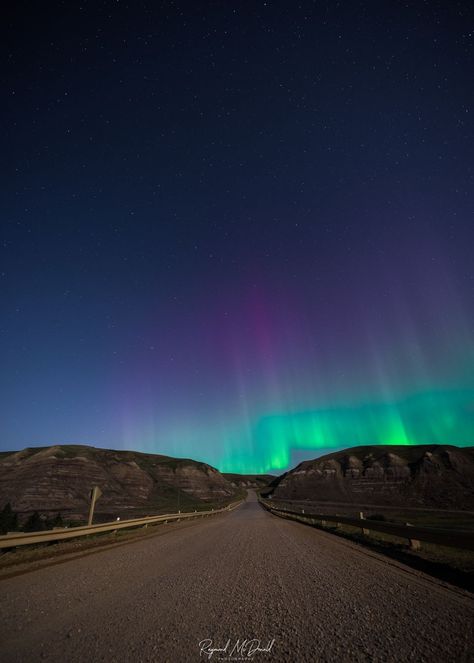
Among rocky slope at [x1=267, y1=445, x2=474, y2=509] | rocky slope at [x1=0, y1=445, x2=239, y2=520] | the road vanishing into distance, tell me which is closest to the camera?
Answer: the road vanishing into distance

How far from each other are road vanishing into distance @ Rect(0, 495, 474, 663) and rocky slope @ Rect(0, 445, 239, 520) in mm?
73636

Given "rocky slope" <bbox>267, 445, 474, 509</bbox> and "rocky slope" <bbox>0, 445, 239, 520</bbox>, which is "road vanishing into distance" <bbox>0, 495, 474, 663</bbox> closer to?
"rocky slope" <bbox>0, 445, 239, 520</bbox>

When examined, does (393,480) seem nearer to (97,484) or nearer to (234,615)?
(97,484)

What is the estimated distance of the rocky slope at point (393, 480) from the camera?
84000 mm

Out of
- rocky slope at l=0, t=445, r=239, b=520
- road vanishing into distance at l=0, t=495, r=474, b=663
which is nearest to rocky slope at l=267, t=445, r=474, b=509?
rocky slope at l=0, t=445, r=239, b=520

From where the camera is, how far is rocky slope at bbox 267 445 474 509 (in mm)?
84000

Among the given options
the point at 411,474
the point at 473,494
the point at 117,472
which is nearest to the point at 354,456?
the point at 411,474

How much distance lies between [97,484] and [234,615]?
112176 mm

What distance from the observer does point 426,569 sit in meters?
7.13

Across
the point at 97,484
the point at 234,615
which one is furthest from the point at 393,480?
the point at 234,615

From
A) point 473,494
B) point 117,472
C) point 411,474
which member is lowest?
point 473,494

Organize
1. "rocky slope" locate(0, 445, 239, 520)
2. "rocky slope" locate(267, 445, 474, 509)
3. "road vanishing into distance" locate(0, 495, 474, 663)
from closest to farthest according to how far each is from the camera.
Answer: "road vanishing into distance" locate(0, 495, 474, 663) → "rocky slope" locate(267, 445, 474, 509) → "rocky slope" locate(0, 445, 239, 520)

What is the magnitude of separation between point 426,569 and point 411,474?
11141cm

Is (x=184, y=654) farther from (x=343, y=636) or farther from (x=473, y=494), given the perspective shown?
(x=473, y=494)
